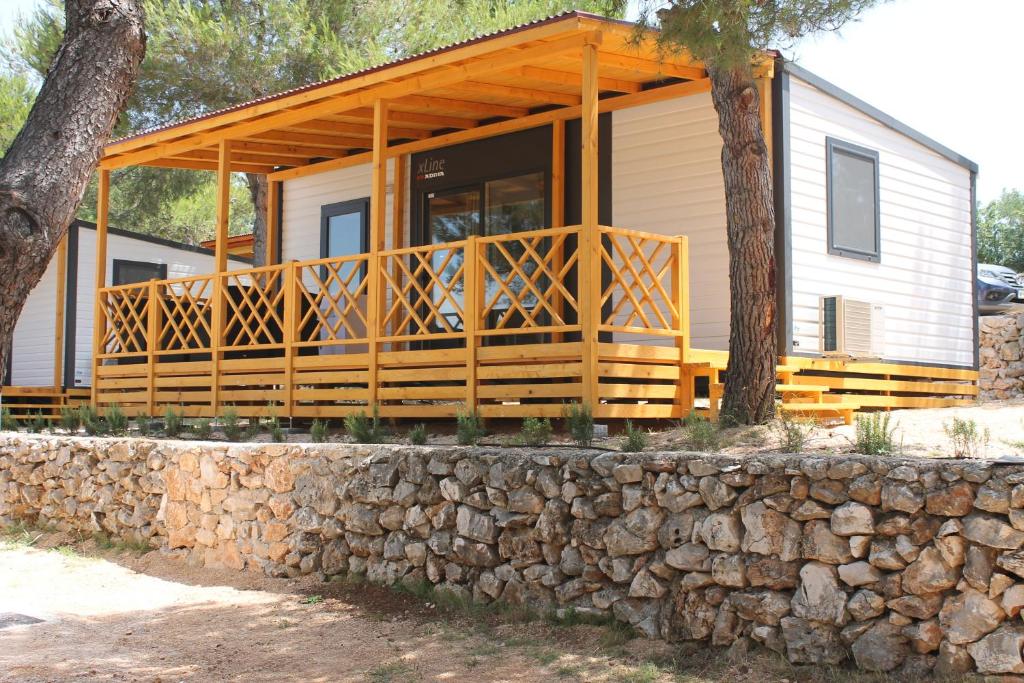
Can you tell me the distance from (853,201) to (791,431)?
462 cm

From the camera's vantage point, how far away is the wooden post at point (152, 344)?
11255 mm

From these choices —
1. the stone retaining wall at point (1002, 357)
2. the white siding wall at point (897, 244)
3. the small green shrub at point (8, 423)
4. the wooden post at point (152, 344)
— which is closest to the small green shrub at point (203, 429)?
the wooden post at point (152, 344)

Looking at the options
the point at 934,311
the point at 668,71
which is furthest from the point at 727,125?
the point at 934,311

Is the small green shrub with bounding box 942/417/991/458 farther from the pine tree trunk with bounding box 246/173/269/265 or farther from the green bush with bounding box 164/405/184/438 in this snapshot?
the pine tree trunk with bounding box 246/173/269/265

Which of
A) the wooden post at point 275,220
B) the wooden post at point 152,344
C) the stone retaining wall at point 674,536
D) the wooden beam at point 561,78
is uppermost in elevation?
the wooden beam at point 561,78

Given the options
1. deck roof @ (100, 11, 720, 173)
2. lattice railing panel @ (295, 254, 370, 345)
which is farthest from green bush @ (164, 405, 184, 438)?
deck roof @ (100, 11, 720, 173)

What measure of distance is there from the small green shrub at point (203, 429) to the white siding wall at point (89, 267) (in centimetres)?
699

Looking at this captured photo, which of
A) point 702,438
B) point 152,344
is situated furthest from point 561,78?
point 152,344

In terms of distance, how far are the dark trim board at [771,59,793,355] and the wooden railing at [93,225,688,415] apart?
103 cm

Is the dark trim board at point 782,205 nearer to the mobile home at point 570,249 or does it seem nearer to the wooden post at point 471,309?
the mobile home at point 570,249

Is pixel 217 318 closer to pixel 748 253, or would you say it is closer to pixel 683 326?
pixel 683 326

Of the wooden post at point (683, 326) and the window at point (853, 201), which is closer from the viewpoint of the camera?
the wooden post at point (683, 326)

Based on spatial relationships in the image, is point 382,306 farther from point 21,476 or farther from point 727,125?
point 21,476

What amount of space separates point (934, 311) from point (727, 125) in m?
4.82
